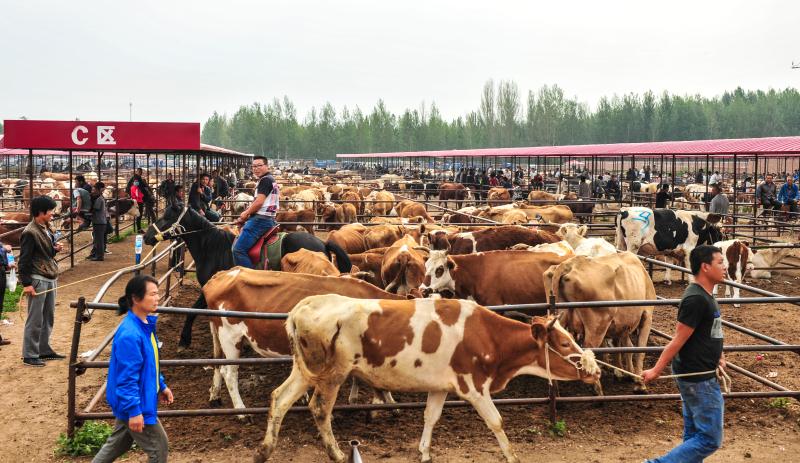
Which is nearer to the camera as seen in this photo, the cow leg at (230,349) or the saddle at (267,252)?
the cow leg at (230,349)

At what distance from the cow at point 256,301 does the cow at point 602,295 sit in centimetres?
191

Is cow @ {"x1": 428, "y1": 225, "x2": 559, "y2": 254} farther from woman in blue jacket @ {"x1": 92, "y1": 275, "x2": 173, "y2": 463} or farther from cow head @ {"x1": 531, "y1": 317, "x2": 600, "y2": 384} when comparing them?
woman in blue jacket @ {"x1": 92, "y1": 275, "x2": 173, "y2": 463}

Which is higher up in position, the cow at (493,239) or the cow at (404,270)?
the cow at (493,239)

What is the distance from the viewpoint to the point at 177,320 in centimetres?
1015

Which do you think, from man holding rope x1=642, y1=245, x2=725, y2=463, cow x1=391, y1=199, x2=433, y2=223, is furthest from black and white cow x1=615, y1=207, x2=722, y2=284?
man holding rope x1=642, y1=245, x2=725, y2=463

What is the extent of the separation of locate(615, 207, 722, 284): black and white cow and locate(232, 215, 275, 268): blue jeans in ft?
25.2

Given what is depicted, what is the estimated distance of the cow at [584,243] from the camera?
9922 mm

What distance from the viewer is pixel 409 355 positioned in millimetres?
5270

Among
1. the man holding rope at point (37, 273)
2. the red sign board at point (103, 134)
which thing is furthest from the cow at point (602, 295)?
the red sign board at point (103, 134)

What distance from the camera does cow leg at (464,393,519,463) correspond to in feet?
17.1

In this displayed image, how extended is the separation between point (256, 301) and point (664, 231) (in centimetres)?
964

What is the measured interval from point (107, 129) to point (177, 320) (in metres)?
3.28

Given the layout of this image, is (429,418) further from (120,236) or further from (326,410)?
(120,236)

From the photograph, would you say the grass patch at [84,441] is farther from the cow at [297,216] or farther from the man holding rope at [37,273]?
the cow at [297,216]
